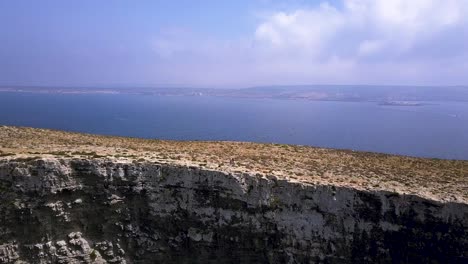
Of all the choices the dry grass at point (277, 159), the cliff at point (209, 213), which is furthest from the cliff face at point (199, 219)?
the dry grass at point (277, 159)

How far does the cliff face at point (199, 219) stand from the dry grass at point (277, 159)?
103 centimetres

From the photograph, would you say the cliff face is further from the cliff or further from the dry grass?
the dry grass

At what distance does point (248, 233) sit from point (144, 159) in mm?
8299

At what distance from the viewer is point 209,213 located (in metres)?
Result: 26.3

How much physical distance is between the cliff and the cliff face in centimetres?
6

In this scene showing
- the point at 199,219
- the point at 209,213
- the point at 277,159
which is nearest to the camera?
the point at 209,213

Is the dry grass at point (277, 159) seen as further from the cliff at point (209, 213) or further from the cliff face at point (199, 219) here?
the cliff face at point (199, 219)

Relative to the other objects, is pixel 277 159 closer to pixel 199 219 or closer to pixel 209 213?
pixel 209 213

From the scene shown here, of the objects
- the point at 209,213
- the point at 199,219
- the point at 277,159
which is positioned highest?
the point at 277,159

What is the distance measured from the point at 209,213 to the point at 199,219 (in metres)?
0.79

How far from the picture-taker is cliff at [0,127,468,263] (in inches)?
969

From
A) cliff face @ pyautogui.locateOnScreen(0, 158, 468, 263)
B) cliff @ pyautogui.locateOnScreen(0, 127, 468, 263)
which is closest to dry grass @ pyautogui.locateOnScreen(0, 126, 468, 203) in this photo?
cliff @ pyautogui.locateOnScreen(0, 127, 468, 263)

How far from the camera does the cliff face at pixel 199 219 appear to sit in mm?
24641

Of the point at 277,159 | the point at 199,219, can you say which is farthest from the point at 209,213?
the point at 277,159
